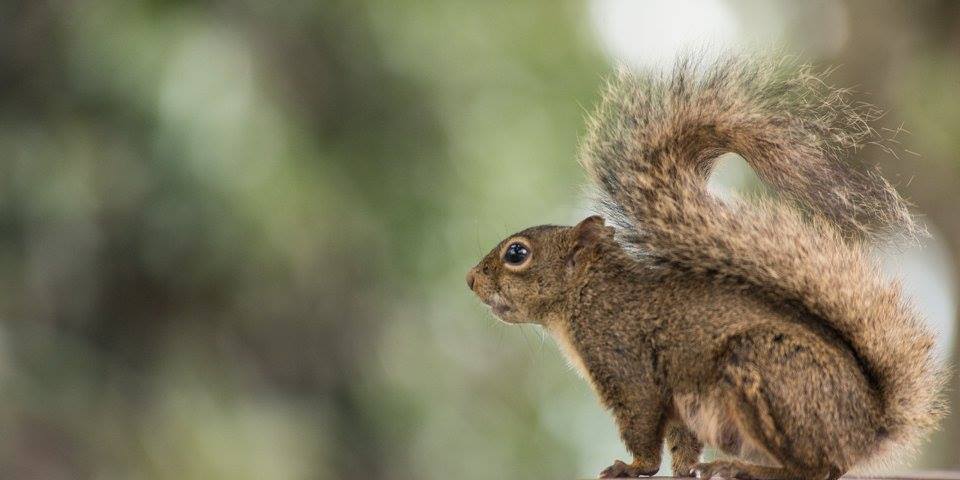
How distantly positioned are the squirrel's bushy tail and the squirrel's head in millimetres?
64

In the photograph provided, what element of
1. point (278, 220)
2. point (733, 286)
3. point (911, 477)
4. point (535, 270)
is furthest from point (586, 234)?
point (278, 220)

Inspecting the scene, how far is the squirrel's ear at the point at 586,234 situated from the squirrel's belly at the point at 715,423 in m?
0.28

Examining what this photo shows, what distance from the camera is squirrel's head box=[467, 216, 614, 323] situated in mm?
1614

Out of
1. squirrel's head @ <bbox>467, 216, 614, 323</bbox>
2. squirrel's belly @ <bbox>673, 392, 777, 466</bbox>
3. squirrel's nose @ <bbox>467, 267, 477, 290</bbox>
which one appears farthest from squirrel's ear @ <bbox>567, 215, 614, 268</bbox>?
squirrel's belly @ <bbox>673, 392, 777, 466</bbox>

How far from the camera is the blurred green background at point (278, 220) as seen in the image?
13.2ft

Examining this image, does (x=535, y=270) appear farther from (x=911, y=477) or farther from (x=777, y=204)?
→ (x=911, y=477)

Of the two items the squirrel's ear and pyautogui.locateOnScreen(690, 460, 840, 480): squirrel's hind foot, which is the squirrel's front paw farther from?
the squirrel's ear

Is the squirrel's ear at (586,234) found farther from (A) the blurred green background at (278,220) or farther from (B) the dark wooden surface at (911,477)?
(A) the blurred green background at (278,220)

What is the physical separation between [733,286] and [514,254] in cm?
31

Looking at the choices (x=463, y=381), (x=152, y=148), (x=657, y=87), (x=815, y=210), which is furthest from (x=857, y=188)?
(x=463, y=381)

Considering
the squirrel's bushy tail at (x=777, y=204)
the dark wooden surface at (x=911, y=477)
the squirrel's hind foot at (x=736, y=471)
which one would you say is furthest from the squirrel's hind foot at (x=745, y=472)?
the dark wooden surface at (x=911, y=477)

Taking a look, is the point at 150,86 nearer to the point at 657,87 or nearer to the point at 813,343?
the point at 657,87

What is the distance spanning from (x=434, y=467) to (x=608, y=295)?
422 cm

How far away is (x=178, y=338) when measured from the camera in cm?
454
